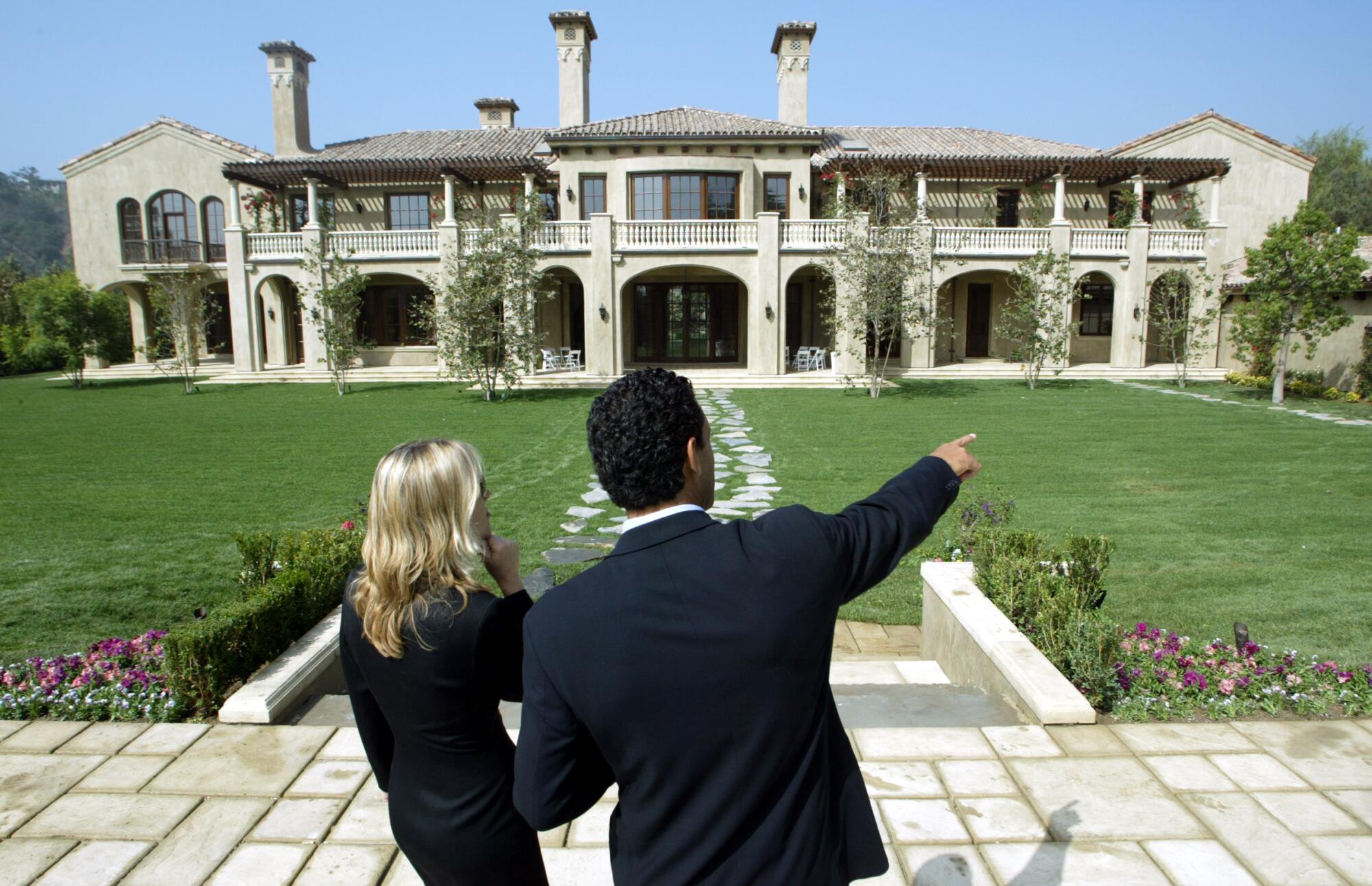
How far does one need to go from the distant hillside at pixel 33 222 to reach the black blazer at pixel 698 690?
10218 cm

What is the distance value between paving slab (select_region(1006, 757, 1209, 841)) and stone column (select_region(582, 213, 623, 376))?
2203 centimetres

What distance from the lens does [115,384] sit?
26.1 meters

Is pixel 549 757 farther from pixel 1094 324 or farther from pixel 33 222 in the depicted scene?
pixel 33 222

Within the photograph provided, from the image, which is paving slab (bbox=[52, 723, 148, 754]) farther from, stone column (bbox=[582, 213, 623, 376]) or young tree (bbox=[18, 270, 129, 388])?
young tree (bbox=[18, 270, 129, 388])

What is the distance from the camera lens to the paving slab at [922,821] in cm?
314

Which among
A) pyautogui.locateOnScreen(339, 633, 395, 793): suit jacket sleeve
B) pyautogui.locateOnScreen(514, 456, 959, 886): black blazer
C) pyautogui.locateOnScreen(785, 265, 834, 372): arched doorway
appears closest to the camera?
pyautogui.locateOnScreen(514, 456, 959, 886): black blazer

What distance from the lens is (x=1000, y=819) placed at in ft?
10.7

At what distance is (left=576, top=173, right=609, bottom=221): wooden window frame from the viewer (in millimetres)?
26266

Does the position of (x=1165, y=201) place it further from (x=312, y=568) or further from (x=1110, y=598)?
(x=312, y=568)

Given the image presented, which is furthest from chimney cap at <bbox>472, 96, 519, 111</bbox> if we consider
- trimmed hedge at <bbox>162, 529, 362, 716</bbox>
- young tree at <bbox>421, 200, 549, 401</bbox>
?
trimmed hedge at <bbox>162, 529, 362, 716</bbox>

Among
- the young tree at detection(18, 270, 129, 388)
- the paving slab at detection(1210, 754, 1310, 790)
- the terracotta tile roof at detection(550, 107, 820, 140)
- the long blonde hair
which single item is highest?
the terracotta tile roof at detection(550, 107, 820, 140)

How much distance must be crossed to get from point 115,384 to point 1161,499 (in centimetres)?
2801

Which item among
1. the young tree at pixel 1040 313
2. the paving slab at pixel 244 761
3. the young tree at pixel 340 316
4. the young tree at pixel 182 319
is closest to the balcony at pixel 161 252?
the young tree at pixel 182 319

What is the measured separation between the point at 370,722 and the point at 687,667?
114 cm
